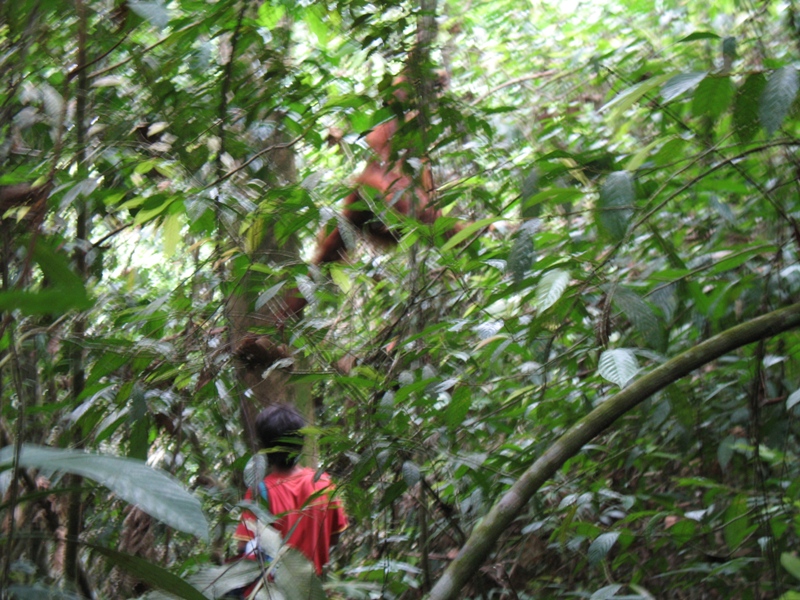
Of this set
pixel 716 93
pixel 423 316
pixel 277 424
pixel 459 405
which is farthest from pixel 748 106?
pixel 277 424

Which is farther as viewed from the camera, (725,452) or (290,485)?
(290,485)

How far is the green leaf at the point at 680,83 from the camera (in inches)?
41.1

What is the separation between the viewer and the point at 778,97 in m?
1.00

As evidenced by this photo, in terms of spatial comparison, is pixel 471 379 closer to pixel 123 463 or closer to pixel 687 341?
pixel 687 341

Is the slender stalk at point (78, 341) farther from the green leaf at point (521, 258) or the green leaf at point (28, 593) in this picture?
the green leaf at point (521, 258)

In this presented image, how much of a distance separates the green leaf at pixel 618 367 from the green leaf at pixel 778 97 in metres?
0.35

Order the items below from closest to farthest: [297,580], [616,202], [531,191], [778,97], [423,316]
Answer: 1. [297,580]
2. [778,97]
3. [616,202]
4. [531,191]
5. [423,316]

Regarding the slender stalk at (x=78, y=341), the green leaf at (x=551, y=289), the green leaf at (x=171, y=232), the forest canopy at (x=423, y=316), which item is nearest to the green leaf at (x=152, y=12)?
the forest canopy at (x=423, y=316)

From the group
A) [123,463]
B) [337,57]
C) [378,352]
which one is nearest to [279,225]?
[378,352]

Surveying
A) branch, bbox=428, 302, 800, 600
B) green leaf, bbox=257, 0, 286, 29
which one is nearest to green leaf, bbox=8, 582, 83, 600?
branch, bbox=428, 302, 800, 600

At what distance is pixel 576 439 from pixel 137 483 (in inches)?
24.2

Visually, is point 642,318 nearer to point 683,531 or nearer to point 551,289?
point 551,289

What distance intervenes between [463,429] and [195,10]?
42.7 inches

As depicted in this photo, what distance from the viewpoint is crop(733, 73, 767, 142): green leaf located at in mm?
1085
